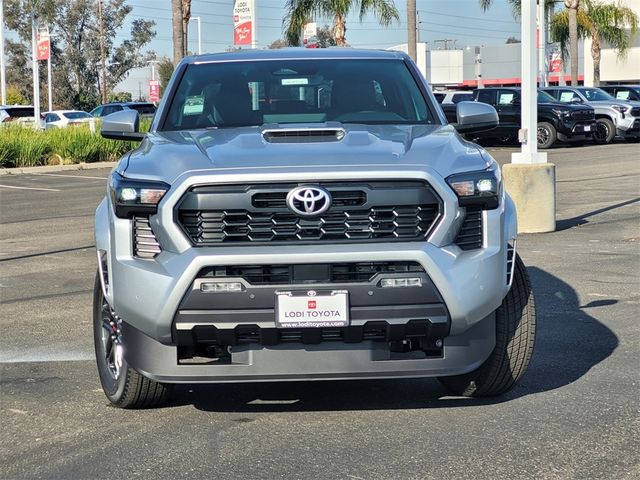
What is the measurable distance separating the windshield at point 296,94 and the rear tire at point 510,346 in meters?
1.37

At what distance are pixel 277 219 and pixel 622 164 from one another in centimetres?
2058

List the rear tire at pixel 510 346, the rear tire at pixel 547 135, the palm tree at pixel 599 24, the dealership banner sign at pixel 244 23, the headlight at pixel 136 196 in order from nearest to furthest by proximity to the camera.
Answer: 1. the headlight at pixel 136 196
2. the rear tire at pixel 510 346
3. the dealership banner sign at pixel 244 23
4. the rear tire at pixel 547 135
5. the palm tree at pixel 599 24

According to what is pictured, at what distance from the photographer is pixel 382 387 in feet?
20.1

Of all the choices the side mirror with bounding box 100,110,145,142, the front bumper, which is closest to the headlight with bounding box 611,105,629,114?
the side mirror with bounding box 100,110,145,142

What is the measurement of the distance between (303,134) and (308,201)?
0.74 m

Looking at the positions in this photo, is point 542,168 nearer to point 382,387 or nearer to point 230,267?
point 382,387

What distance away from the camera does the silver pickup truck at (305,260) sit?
485 centimetres

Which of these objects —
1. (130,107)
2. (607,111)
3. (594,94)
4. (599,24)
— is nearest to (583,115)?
(607,111)

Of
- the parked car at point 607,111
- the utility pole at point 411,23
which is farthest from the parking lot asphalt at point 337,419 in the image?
the utility pole at point 411,23

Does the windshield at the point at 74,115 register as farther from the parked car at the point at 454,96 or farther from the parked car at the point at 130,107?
the parked car at the point at 454,96

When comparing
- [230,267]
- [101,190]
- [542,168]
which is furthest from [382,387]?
[101,190]

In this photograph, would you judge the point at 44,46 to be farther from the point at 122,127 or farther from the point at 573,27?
the point at 122,127

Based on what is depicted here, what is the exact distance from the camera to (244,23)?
2542 centimetres

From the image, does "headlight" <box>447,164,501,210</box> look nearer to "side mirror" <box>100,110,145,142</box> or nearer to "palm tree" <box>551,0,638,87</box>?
"side mirror" <box>100,110,145,142</box>
